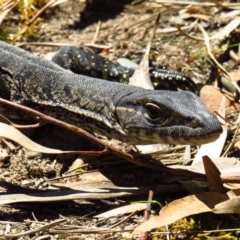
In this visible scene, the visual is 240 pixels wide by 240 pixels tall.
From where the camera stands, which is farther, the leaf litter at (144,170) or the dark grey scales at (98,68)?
the dark grey scales at (98,68)

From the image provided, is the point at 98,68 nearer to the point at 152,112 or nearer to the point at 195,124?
the point at 152,112

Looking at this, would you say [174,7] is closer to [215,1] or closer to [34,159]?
[215,1]

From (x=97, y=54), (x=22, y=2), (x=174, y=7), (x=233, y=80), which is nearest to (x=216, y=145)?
(x=233, y=80)

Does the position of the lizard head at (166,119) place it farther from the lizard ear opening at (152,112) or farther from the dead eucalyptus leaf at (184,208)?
the dead eucalyptus leaf at (184,208)

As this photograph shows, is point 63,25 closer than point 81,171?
No

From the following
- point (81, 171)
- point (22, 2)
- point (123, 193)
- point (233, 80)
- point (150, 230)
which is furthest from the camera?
point (22, 2)

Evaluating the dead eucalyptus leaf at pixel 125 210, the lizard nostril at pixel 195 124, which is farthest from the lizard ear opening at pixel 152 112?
the dead eucalyptus leaf at pixel 125 210

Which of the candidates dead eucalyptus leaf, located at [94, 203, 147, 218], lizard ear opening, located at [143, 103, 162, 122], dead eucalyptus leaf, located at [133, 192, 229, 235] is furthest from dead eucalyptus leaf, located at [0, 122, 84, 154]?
dead eucalyptus leaf, located at [133, 192, 229, 235]

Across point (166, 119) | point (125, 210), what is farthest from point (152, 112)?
point (125, 210)
